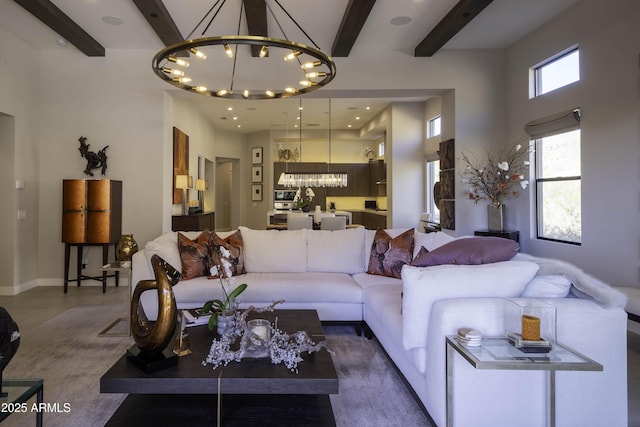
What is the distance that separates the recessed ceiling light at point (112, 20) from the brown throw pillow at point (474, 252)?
4.59 m

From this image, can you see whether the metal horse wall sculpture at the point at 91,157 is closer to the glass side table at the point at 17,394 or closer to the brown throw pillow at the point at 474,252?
the glass side table at the point at 17,394

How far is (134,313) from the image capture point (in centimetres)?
203

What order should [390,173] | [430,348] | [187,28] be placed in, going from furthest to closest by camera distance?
[390,173], [187,28], [430,348]

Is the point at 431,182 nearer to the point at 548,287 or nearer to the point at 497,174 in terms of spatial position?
the point at 497,174

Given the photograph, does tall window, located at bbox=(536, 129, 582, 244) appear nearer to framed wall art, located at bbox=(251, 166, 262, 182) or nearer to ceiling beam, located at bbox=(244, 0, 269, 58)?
ceiling beam, located at bbox=(244, 0, 269, 58)

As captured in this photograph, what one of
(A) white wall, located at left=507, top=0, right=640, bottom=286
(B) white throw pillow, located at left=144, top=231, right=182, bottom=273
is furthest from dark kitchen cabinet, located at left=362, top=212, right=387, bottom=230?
(B) white throw pillow, located at left=144, top=231, right=182, bottom=273

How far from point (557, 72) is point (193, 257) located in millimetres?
4819

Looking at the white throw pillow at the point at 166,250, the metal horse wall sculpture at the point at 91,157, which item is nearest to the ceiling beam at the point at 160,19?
the metal horse wall sculpture at the point at 91,157

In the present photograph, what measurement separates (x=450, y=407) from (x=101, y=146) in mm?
5695

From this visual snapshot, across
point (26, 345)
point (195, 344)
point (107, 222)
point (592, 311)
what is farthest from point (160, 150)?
point (592, 311)

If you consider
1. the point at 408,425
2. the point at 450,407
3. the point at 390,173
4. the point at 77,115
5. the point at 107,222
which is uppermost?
the point at 77,115

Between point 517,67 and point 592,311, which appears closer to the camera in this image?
point 592,311

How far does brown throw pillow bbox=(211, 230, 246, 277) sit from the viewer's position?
3.86 metres

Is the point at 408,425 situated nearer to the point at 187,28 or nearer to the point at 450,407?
the point at 450,407
